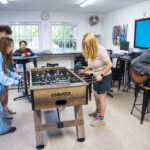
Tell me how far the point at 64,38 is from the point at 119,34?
8.57ft

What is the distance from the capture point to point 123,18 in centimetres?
604

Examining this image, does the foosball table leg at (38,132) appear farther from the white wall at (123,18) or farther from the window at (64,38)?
the window at (64,38)

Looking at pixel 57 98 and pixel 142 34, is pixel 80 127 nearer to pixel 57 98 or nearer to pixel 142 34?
pixel 57 98

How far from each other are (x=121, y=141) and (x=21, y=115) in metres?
2.02

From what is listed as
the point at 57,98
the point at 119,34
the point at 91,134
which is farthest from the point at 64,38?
the point at 57,98

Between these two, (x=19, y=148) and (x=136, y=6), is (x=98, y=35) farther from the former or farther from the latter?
(x=19, y=148)

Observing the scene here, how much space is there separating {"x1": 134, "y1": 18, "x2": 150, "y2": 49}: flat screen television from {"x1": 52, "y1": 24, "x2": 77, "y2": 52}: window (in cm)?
326

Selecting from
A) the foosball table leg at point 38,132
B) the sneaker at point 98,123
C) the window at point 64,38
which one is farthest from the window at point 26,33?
the foosball table leg at point 38,132

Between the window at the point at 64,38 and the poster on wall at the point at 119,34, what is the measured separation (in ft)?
6.29

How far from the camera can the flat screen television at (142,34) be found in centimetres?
466

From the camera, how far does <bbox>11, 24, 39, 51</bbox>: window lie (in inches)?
283

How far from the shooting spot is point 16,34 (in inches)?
285

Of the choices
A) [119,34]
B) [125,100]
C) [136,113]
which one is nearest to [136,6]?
[119,34]

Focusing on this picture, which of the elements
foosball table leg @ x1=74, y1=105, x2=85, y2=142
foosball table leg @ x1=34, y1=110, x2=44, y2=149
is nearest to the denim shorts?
foosball table leg @ x1=74, y1=105, x2=85, y2=142
